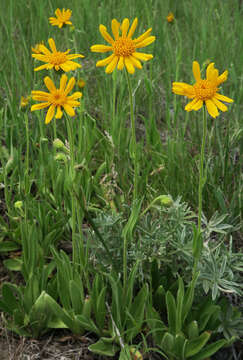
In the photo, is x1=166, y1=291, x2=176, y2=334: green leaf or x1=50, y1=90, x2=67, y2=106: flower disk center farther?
x1=166, y1=291, x2=176, y2=334: green leaf

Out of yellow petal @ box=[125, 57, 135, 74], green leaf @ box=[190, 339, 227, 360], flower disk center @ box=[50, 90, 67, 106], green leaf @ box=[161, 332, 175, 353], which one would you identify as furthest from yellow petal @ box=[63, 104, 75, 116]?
green leaf @ box=[190, 339, 227, 360]

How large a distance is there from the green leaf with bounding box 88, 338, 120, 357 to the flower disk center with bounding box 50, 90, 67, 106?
817mm

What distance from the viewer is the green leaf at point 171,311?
138cm

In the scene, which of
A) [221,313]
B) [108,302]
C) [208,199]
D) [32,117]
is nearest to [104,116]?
[32,117]

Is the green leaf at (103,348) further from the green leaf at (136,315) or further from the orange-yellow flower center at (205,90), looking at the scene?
the orange-yellow flower center at (205,90)

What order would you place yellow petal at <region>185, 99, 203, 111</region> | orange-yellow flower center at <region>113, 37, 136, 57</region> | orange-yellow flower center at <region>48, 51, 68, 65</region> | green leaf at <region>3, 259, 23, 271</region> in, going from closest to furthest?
yellow petal at <region>185, 99, 203, 111</region> → orange-yellow flower center at <region>113, 37, 136, 57</region> → orange-yellow flower center at <region>48, 51, 68, 65</region> → green leaf at <region>3, 259, 23, 271</region>

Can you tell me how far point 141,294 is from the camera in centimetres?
148

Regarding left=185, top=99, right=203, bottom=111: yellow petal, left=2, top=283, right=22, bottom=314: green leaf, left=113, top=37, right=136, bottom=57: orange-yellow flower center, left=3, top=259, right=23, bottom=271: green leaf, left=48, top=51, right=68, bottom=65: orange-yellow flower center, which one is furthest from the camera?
left=3, top=259, right=23, bottom=271: green leaf

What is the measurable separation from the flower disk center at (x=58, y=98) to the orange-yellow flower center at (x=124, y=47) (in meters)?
0.20

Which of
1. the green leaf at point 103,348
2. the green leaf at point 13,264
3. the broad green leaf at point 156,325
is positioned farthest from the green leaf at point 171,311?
the green leaf at point 13,264

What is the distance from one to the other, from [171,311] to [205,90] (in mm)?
757

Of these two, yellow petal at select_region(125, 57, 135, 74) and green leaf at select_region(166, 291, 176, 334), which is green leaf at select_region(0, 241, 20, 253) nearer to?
green leaf at select_region(166, 291, 176, 334)

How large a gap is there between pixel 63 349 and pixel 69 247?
0.48m

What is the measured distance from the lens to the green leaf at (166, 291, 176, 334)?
4.53ft
